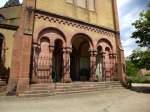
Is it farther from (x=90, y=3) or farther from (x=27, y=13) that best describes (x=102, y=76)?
(x=27, y=13)

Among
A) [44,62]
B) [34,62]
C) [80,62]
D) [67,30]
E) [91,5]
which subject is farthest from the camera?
[80,62]

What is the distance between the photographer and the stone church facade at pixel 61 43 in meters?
12.8

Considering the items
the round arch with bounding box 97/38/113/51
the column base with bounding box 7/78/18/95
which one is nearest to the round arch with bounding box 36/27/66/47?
the column base with bounding box 7/78/18/95

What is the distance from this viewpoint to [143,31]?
51.2ft

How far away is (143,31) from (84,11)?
6374 mm

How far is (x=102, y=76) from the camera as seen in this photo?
18453 millimetres

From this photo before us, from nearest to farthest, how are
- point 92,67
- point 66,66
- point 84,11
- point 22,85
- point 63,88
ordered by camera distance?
1. point 22,85
2. point 63,88
3. point 66,66
4. point 92,67
5. point 84,11

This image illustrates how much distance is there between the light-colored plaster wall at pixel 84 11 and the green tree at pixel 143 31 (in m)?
4.08

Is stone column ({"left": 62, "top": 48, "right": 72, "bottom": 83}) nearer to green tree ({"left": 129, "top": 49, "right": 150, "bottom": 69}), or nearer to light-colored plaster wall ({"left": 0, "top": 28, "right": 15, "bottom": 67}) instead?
green tree ({"left": 129, "top": 49, "right": 150, "bottom": 69})

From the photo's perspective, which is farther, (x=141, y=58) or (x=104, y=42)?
(x=104, y=42)

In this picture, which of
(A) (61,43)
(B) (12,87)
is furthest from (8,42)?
(B) (12,87)

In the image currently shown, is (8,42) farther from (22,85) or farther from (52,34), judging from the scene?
(22,85)

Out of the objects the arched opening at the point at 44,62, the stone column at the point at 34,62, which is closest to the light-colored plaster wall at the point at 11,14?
the arched opening at the point at 44,62

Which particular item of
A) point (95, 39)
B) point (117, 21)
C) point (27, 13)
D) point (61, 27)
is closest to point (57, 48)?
point (61, 27)
